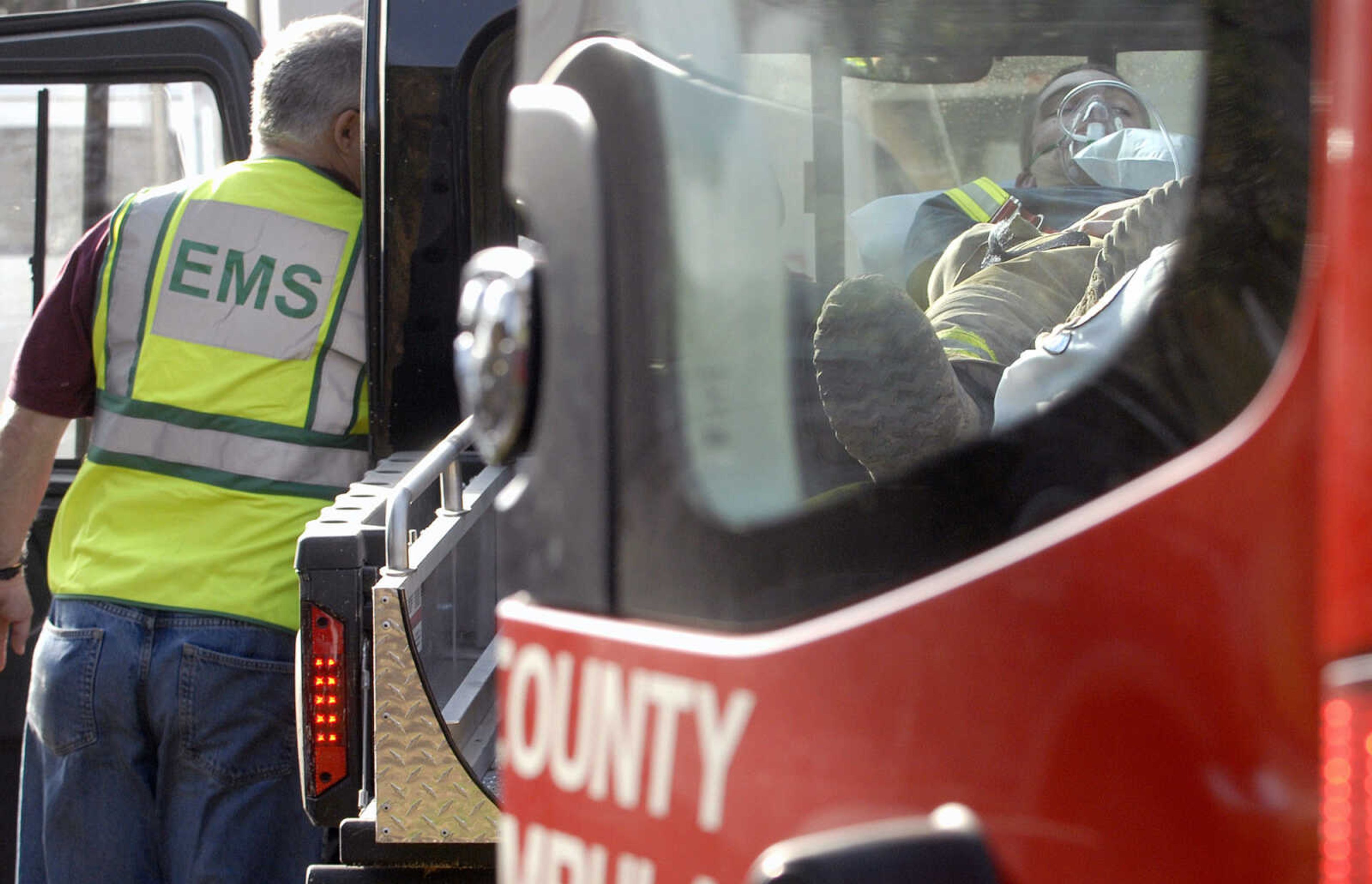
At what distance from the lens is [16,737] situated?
Answer: 3301 mm

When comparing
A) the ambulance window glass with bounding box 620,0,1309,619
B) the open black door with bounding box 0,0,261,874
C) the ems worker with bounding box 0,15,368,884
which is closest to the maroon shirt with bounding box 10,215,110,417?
the ems worker with bounding box 0,15,368,884

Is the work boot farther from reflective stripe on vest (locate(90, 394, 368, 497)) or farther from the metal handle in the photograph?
reflective stripe on vest (locate(90, 394, 368, 497))

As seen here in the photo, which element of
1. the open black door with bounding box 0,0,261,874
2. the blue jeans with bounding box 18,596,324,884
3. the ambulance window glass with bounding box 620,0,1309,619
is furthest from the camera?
the open black door with bounding box 0,0,261,874

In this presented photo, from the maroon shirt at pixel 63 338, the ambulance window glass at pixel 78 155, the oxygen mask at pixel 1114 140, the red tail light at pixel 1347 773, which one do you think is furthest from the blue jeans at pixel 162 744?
the red tail light at pixel 1347 773

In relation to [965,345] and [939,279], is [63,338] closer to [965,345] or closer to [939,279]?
[939,279]

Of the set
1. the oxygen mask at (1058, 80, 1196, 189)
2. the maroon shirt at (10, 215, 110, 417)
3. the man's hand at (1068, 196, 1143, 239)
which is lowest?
the maroon shirt at (10, 215, 110, 417)

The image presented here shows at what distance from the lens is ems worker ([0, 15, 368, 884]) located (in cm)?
270

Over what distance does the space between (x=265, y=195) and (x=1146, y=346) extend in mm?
2112

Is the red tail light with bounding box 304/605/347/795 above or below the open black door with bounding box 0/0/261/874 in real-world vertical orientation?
below

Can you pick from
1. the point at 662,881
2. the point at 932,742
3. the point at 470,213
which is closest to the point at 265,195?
the point at 470,213

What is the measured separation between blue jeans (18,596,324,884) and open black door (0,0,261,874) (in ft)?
2.11

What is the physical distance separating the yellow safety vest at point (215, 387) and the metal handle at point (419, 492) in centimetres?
46

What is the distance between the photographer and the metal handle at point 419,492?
2049 millimetres

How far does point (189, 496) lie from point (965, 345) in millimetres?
1812
